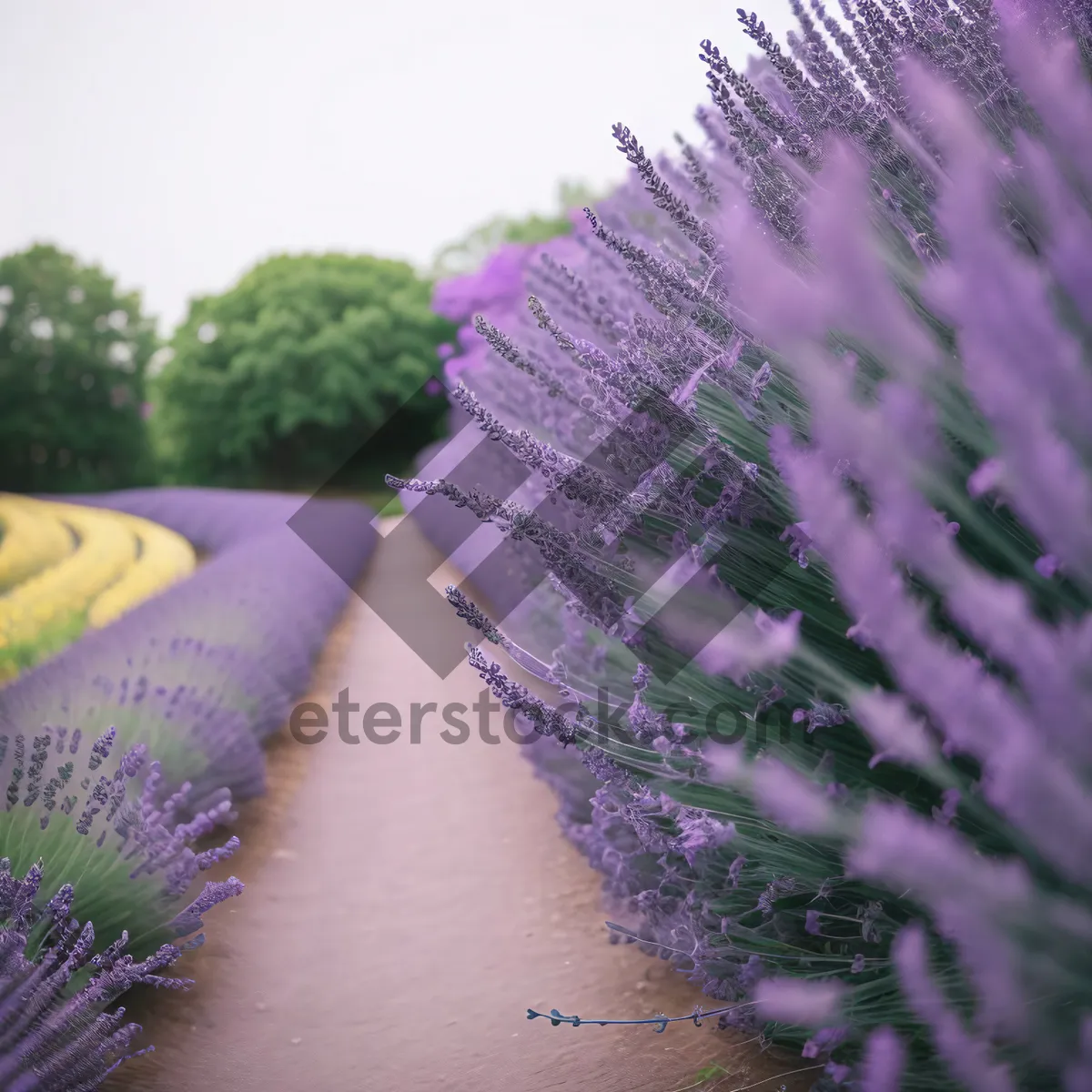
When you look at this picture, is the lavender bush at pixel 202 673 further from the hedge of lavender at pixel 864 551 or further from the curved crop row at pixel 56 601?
the hedge of lavender at pixel 864 551

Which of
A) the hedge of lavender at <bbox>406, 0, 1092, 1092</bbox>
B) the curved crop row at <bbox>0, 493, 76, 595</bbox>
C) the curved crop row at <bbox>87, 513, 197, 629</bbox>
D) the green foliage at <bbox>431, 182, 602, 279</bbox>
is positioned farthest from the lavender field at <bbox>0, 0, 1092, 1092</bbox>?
the green foliage at <bbox>431, 182, 602, 279</bbox>

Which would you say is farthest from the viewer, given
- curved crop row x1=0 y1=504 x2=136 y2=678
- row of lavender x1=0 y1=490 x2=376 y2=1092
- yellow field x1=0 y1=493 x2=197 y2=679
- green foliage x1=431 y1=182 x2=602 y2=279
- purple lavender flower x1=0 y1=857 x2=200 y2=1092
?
green foliage x1=431 y1=182 x2=602 y2=279

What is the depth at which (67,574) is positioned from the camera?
8.21 meters

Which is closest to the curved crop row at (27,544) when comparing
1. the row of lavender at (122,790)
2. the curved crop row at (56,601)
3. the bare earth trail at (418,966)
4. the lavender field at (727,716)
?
the curved crop row at (56,601)

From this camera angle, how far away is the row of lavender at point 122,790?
2.08 meters

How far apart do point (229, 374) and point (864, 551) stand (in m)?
30.2

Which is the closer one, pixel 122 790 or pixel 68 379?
pixel 122 790

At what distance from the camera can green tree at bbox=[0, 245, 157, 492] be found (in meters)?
29.2

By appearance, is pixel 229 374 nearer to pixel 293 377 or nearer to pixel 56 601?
pixel 293 377

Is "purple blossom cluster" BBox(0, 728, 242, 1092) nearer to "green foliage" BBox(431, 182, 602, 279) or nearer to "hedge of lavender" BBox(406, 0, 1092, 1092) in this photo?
"hedge of lavender" BBox(406, 0, 1092, 1092)

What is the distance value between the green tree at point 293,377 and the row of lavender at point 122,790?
22206 millimetres

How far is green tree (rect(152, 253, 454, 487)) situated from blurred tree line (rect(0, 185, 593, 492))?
54 millimetres

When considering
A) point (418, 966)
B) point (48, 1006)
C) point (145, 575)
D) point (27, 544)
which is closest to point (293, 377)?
point (27, 544)

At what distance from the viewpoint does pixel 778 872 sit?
71.3 inches
